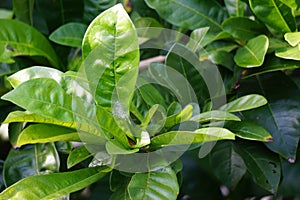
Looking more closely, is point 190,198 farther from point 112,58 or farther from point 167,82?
point 112,58

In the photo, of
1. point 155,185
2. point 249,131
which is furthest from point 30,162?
point 249,131

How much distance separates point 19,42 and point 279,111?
1.67 feet

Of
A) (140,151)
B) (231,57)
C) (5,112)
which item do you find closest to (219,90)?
(231,57)

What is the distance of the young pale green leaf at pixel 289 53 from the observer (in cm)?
76

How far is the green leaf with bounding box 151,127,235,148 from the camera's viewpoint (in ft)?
2.12

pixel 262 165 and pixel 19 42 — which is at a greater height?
pixel 19 42

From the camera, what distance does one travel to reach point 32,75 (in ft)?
2.46

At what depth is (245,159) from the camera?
34.6 inches

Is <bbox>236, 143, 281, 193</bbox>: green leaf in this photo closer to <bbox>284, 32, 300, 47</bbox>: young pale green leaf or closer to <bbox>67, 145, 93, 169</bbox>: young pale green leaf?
<bbox>284, 32, 300, 47</bbox>: young pale green leaf

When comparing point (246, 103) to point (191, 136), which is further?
point (246, 103)

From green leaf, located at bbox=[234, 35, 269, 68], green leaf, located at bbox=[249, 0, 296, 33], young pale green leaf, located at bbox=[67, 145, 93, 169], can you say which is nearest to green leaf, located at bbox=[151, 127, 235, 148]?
young pale green leaf, located at bbox=[67, 145, 93, 169]

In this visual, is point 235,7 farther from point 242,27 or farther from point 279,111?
point 279,111

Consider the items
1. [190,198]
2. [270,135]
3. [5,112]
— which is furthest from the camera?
[190,198]

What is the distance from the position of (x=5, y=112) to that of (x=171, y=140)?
37 centimetres
